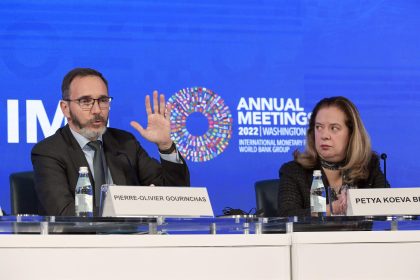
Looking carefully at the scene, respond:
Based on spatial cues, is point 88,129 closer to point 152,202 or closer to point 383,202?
point 152,202

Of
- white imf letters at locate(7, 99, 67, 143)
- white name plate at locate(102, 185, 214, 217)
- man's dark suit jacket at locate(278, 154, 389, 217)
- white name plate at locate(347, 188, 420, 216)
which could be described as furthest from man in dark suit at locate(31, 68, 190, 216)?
white name plate at locate(347, 188, 420, 216)

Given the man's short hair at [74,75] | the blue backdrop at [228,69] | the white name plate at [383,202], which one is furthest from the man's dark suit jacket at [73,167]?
the white name plate at [383,202]

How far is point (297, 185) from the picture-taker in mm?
3637

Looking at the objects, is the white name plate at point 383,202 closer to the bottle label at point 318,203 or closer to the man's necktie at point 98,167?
the bottle label at point 318,203

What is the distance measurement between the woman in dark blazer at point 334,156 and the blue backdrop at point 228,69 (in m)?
0.92

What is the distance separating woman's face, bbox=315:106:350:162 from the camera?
377 centimetres

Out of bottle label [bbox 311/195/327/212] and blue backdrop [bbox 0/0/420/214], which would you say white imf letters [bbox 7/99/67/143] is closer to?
blue backdrop [bbox 0/0/420/214]

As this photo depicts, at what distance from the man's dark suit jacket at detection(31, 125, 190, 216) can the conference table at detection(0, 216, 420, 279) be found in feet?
3.56

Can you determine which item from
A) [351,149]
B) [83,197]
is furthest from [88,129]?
[351,149]

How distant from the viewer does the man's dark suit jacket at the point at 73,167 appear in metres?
3.22

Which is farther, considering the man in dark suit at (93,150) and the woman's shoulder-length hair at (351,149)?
the woman's shoulder-length hair at (351,149)

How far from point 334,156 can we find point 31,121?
171cm

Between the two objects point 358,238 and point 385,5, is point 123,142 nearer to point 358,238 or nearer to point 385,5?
point 358,238

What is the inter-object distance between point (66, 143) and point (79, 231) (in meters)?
1.44
